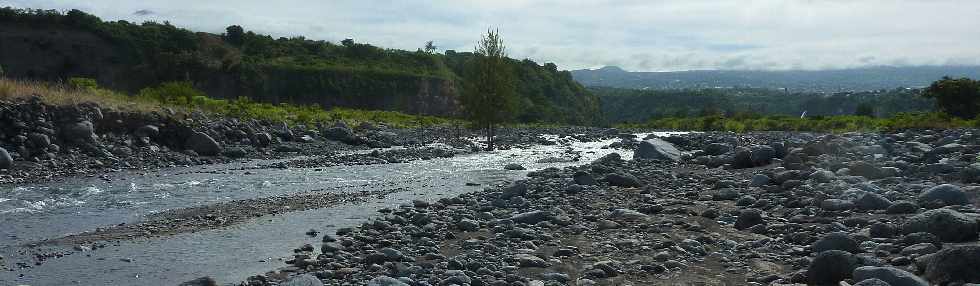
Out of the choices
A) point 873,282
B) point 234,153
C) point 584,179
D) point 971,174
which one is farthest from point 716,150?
point 873,282

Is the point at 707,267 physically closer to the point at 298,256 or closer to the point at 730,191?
the point at 298,256

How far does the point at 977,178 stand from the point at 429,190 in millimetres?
11814

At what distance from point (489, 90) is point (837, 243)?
2740 centimetres

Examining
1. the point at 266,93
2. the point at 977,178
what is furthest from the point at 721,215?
the point at 266,93

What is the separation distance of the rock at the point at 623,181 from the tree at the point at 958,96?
3584 centimetres

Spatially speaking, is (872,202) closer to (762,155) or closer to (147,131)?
(762,155)

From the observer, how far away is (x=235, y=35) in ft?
302

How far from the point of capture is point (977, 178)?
14.3 m

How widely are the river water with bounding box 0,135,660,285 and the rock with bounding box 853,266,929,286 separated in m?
7.15

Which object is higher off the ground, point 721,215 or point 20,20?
point 20,20

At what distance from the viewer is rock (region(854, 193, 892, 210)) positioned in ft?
39.5

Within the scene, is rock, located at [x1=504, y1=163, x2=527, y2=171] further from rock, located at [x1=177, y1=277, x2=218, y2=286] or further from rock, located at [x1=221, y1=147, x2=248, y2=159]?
rock, located at [x1=177, y1=277, x2=218, y2=286]

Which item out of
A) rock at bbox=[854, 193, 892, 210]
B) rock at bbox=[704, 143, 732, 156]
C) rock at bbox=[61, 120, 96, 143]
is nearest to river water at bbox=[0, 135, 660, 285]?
rock at bbox=[61, 120, 96, 143]

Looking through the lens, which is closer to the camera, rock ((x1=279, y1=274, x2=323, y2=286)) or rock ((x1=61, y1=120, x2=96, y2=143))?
rock ((x1=279, y1=274, x2=323, y2=286))
